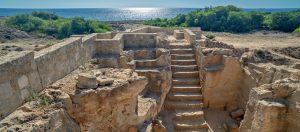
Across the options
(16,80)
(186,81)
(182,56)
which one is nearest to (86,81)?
(16,80)

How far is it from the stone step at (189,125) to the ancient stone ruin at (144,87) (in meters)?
0.04

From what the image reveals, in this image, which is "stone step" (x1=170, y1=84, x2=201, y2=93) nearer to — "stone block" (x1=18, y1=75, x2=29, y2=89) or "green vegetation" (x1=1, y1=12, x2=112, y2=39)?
"stone block" (x1=18, y1=75, x2=29, y2=89)

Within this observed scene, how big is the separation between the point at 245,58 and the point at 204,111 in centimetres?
335

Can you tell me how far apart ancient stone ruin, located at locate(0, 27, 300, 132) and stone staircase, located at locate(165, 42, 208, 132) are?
0.05 metres

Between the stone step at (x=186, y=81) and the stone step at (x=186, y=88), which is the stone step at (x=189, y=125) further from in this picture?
the stone step at (x=186, y=81)

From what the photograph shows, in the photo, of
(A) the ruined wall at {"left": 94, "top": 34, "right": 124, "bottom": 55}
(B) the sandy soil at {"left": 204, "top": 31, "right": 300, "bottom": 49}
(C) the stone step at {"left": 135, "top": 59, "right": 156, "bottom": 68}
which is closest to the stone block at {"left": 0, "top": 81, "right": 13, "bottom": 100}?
(A) the ruined wall at {"left": 94, "top": 34, "right": 124, "bottom": 55}

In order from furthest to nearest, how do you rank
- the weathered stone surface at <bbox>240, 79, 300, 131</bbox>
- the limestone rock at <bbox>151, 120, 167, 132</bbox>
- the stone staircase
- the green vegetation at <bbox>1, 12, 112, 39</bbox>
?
the green vegetation at <bbox>1, 12, 112, 39</bbox> < the stone staircase < the limestone rock at <bbox>151, 120, 167, 132</bbox> < the weathered stone surface at <bbox>240, 79, 300, 131</bbox>

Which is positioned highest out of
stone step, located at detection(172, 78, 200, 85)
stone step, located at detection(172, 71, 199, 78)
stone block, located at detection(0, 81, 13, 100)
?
stone block, located at detection(0, 81, 13, 100)

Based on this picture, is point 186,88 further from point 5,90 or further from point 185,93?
point 5,90

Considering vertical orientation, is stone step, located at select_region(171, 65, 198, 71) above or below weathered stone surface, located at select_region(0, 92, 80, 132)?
below

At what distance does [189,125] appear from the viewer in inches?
484

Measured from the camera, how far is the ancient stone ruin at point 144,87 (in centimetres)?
682

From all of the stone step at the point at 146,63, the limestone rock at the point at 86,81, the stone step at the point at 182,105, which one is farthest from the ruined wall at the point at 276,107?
the stone step at the point at 146,63

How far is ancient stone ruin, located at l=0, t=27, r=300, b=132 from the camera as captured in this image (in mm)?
6816
